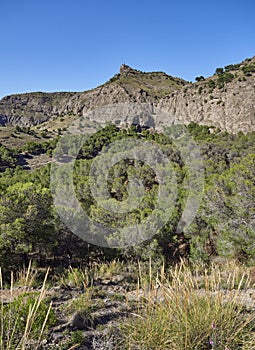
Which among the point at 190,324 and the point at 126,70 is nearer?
Result: the point at 190,324

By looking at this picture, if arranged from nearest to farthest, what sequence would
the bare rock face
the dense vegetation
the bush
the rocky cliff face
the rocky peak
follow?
1. the bush
2. the dense vegetation
3. the bare rock face
4. the rocky cliff face
5. the rocky peak

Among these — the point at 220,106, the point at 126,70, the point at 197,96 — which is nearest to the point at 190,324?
the point at 220,106

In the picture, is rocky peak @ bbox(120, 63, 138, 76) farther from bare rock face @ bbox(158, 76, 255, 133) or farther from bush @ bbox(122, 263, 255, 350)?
bush @ bbox(122, 263, 255, 350)

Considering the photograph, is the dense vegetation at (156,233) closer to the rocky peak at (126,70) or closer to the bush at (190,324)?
the bush at (190,324)

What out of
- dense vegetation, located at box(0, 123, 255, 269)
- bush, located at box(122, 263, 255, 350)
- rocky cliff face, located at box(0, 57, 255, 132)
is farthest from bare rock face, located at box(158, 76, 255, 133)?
bush, located at box(122, 263, 255, 350)

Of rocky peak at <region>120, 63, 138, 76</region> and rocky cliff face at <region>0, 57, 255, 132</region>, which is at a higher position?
rocky peak at <region>120, 63, 138, 76</region>

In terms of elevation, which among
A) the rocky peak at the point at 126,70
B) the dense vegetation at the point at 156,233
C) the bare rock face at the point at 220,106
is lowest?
the dense vegetation at the point at 156,233

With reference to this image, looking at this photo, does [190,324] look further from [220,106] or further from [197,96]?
[197,96]

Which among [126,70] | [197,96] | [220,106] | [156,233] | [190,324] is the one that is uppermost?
[126,70]

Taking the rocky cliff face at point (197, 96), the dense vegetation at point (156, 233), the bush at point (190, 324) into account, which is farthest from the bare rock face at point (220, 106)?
the bush at point (190, 324)

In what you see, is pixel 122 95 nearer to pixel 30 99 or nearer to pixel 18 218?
pixel 18 218

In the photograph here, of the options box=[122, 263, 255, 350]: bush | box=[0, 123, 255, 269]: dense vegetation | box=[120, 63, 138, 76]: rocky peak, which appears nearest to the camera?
box=[122, 263, 255, 350]: bush

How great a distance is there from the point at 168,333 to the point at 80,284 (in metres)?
6.48

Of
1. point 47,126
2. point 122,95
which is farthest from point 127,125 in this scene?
point 47,126
